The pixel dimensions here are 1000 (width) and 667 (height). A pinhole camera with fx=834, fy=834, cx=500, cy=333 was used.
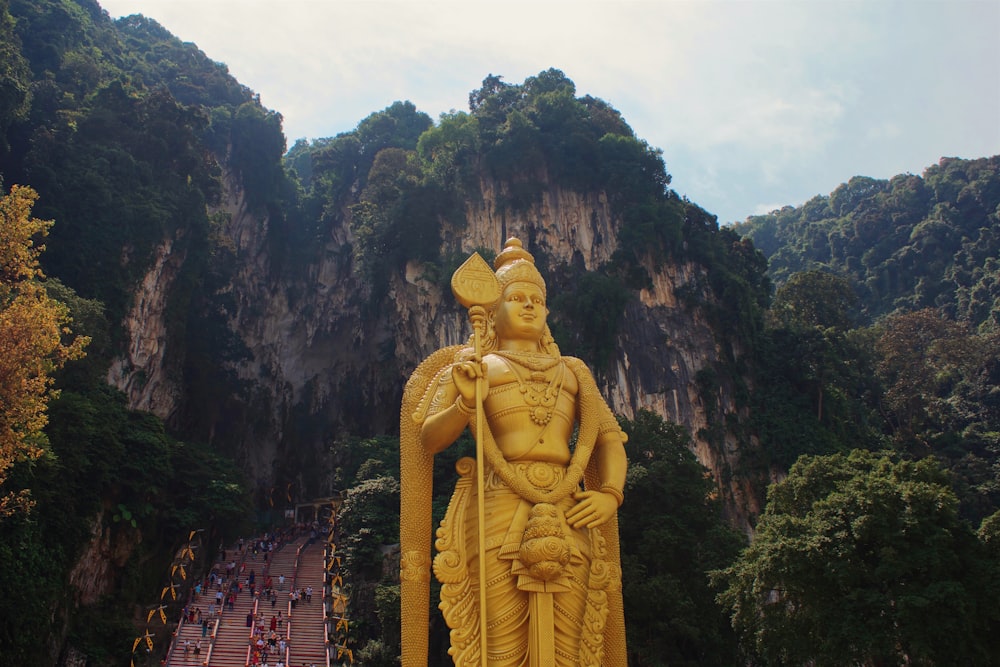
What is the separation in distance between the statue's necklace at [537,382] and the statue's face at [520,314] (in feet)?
0.78

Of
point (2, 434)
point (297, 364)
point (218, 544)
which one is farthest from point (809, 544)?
point (297, 364)

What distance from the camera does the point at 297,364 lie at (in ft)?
100

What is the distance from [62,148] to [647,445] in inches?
641

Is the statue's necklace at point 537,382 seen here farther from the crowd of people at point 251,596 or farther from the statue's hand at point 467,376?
the crowd of people at point 251,596

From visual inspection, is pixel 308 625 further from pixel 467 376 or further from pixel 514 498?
pixel 467 376

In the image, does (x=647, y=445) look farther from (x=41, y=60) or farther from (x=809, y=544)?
(x=41, y=60)

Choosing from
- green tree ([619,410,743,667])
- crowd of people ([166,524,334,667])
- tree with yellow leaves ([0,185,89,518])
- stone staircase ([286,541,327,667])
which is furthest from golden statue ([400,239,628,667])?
stone staircase ([286,541,327,667])

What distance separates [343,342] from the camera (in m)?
31.0

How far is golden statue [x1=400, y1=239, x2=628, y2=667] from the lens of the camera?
5.48m

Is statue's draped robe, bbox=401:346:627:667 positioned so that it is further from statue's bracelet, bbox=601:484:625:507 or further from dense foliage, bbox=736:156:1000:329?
dense foliage, bbox=736:156:1000:329

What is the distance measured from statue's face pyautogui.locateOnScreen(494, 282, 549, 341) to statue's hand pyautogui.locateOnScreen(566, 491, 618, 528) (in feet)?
4.58

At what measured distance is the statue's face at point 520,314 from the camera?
260 inches

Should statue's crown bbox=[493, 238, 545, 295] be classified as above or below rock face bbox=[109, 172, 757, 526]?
below

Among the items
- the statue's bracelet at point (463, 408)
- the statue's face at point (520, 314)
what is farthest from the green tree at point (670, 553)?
the statue's bracelet at point (463, 408)
